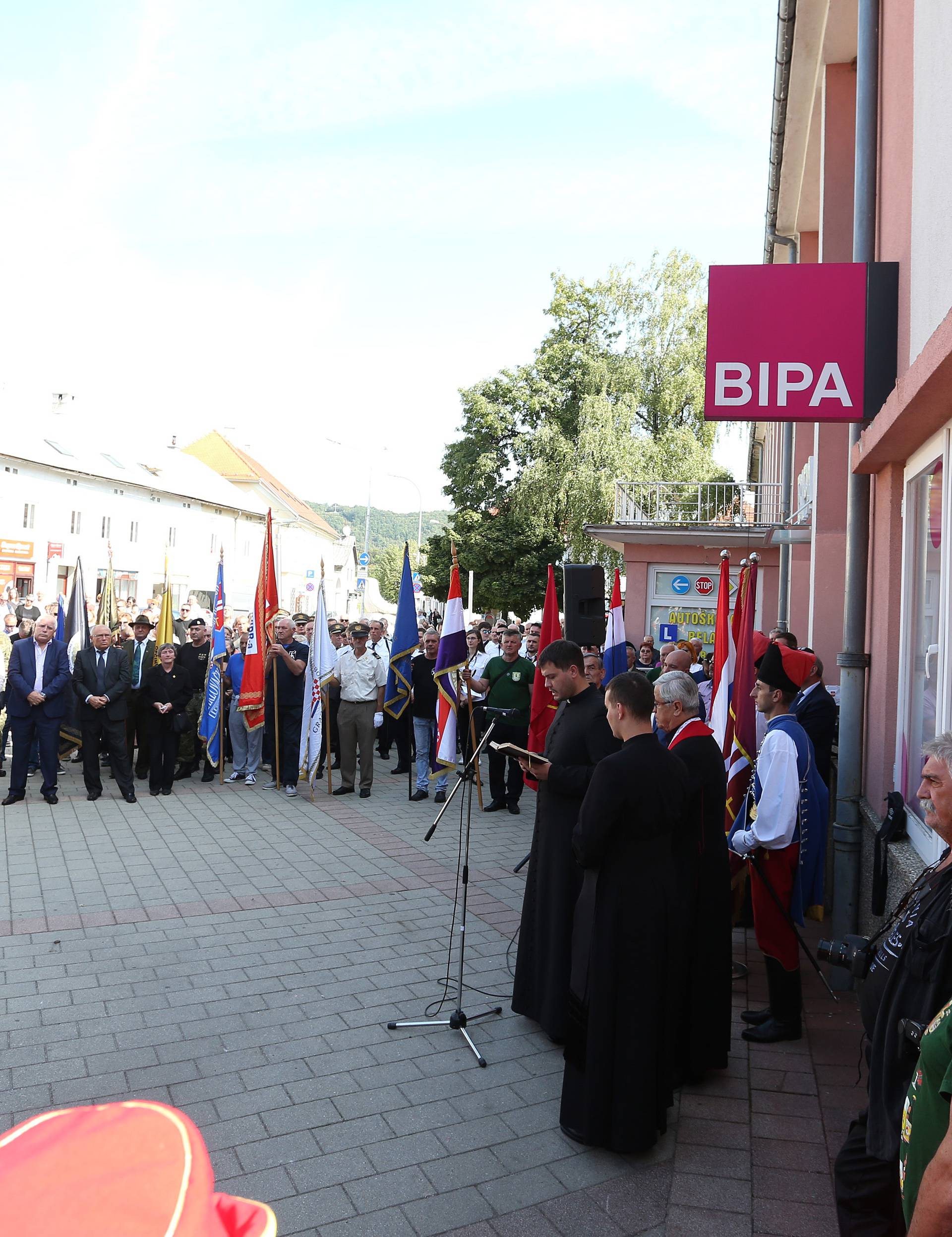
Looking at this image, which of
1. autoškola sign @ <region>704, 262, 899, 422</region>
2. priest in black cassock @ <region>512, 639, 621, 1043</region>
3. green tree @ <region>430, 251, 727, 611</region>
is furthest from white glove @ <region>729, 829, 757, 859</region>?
green tree @ <region>430, 251, 727, 611</region>

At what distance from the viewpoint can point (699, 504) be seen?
23.4 m

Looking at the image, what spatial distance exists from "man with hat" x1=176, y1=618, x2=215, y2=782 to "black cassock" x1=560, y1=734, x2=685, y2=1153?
9.65 meters

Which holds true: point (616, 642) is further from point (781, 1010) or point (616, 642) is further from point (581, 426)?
point (581, 426)

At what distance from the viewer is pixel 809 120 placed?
1179cm

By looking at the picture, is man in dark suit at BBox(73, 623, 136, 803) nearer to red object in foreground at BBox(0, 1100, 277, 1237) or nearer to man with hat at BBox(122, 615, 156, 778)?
man with hat at BBox(122, 615, 156, 778)

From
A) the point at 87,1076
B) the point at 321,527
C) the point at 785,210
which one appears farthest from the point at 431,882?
the point at 321,527

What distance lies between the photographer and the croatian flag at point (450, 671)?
10648 mm

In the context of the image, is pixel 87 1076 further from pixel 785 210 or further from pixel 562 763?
pixel 785 210

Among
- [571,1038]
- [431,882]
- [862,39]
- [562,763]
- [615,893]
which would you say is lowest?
[431,882]

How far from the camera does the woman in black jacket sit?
38.4 feet

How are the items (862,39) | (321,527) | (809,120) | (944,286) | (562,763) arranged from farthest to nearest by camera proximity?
(321,527), (809,120), (862,39), (562,763), (944,286)

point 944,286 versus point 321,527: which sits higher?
point 321,527

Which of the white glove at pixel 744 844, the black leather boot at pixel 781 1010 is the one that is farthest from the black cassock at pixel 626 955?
the black leather boot at pixel 781 1010

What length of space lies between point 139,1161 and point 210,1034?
174 inches
